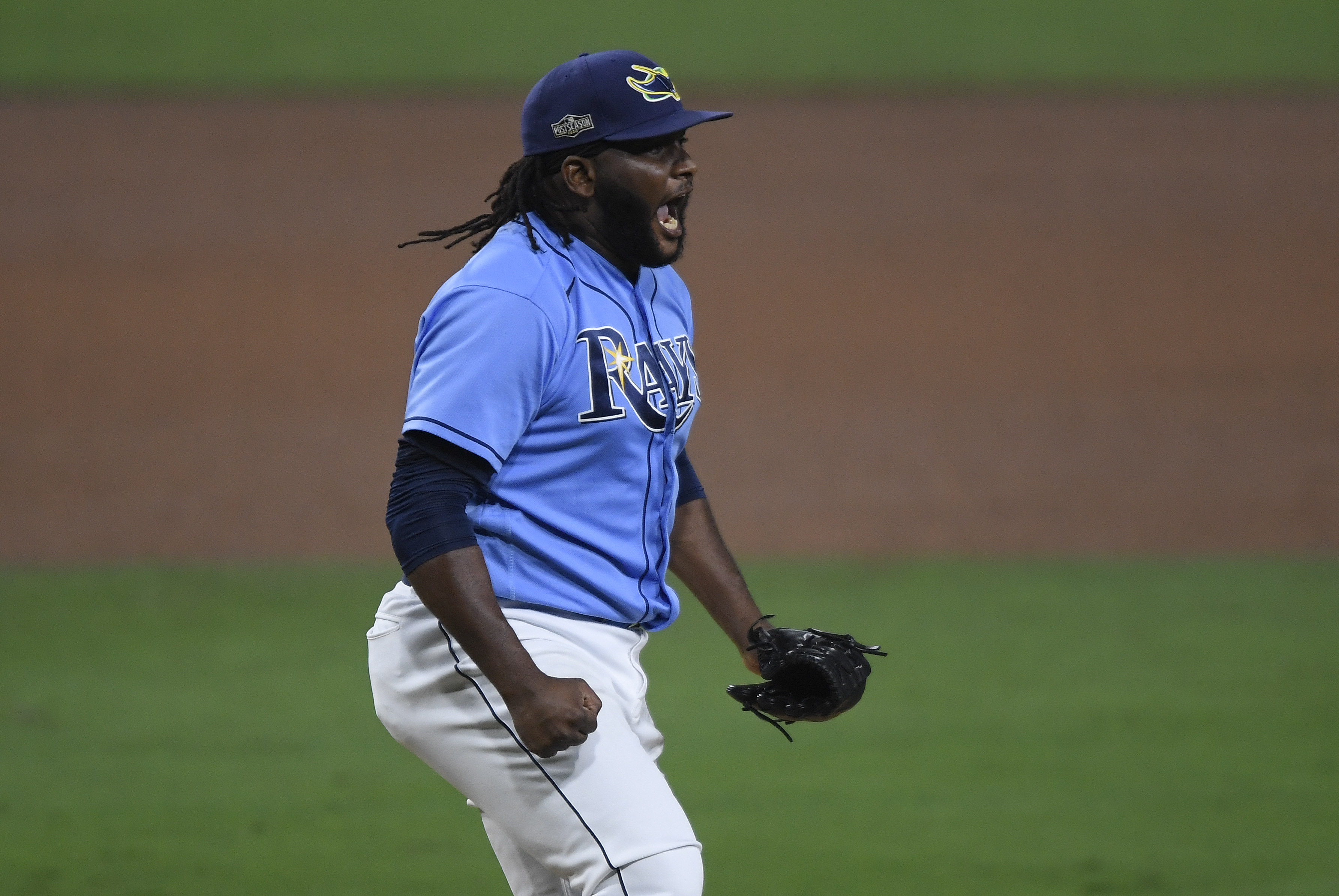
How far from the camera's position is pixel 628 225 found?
243 centimetres

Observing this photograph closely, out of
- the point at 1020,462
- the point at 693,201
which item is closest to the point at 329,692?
the point at 1020,462

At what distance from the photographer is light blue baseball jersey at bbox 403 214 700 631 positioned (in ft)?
7.19

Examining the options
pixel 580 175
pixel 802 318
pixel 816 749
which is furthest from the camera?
pixel 802 318

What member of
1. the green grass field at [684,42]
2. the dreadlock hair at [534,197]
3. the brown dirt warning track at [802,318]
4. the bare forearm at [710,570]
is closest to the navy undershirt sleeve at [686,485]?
the bare forearm at [710,570]

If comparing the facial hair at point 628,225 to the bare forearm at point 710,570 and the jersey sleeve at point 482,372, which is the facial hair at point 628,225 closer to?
the jersey sleeve at point 482,372

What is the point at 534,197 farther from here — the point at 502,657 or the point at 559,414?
the point at 502,657

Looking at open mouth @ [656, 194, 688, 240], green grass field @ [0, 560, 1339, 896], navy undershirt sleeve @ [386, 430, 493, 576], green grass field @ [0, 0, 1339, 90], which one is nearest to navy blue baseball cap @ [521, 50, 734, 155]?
open mouth @ [656, 194, 688, 240]

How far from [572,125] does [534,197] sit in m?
0.18

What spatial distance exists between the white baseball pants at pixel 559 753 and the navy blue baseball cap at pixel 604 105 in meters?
0.75

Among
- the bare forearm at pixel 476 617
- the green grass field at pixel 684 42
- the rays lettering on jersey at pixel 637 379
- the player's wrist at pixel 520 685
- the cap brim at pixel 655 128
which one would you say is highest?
the cap brim at pixel 655 128

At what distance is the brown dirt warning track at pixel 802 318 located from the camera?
9.45m

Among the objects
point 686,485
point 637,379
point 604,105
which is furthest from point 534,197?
point 686,485

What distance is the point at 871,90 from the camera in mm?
13422

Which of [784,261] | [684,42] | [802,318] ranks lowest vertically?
[802,318]
